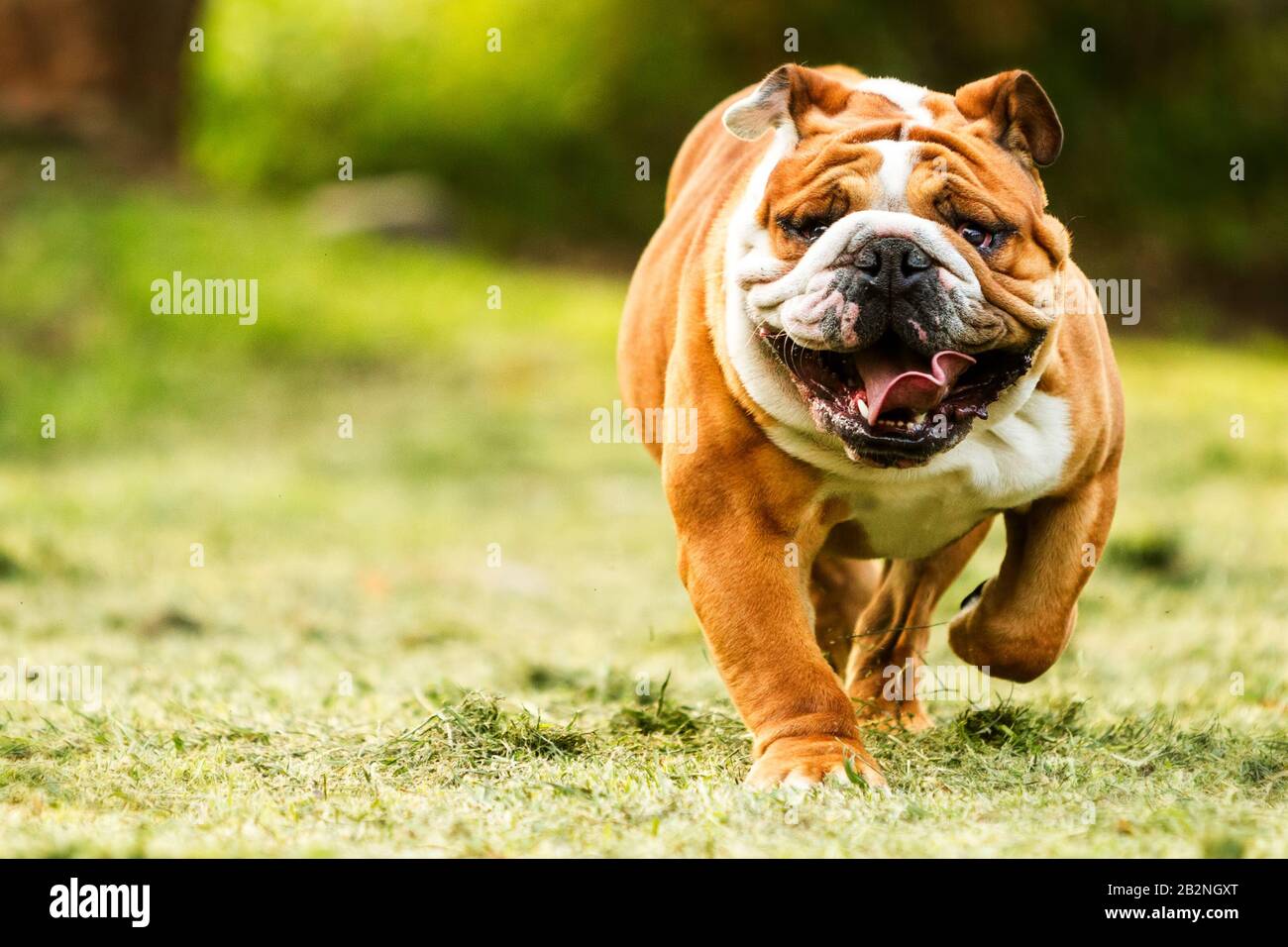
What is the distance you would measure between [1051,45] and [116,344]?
11.3 metres

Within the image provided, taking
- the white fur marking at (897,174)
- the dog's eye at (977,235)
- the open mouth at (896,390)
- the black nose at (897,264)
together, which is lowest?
the open mouth at (896,390)

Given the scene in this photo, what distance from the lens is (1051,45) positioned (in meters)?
19.4

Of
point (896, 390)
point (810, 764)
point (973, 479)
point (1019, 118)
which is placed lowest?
point (810, 764)

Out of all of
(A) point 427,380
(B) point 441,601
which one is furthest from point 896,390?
(A) point 427,380

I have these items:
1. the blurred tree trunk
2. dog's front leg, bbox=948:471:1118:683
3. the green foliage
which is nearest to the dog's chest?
dog's front leg, bbox=948:471:1118:683

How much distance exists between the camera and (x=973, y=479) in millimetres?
4164

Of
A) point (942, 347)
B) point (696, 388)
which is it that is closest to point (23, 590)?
point (696, 388)

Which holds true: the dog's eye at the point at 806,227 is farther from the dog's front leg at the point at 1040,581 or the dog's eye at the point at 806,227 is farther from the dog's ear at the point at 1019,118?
the dog's front leg at the point at 1040,581

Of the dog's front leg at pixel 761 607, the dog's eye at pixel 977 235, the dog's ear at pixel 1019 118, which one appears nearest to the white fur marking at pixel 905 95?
the dog's ear at pixel 1019 118

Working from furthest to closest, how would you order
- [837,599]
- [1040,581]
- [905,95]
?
[837,599]
[1040,581]
[905,95]

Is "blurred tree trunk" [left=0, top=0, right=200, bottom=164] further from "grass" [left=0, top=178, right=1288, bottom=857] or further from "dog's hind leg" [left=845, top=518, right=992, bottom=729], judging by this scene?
"dog's hind leg" [left=845, top=518, right=992, bottom=729]

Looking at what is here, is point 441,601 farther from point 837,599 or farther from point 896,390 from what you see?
point 896,390

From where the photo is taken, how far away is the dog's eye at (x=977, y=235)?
3855mm

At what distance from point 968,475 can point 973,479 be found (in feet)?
0.07
